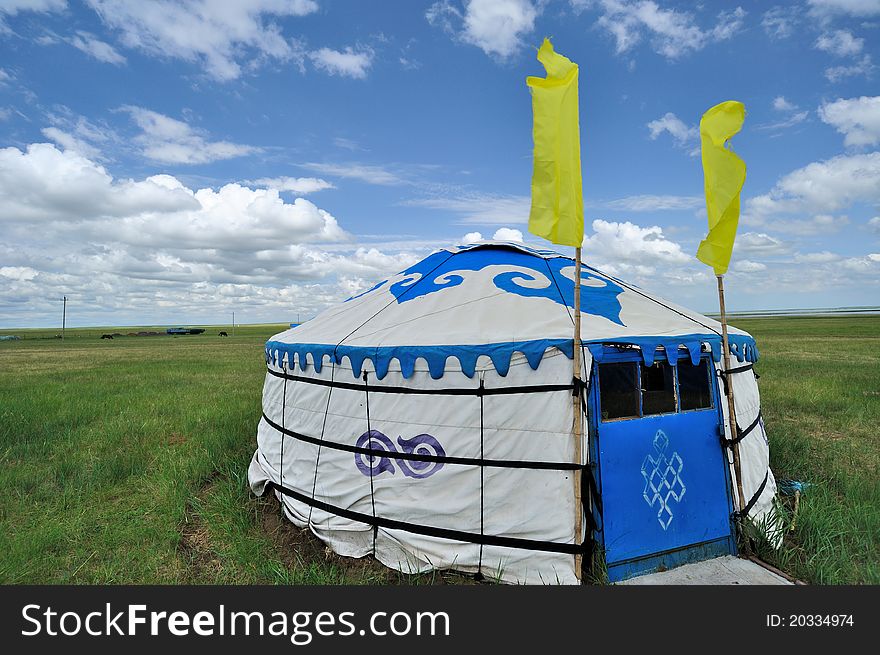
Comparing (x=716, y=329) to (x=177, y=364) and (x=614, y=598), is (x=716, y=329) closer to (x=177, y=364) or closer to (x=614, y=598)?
(x=614, y=598)

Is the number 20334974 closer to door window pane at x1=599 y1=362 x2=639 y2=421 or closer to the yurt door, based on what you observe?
the yurt door

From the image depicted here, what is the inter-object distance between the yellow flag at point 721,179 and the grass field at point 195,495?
2326 mm

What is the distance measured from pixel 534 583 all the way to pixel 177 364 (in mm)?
20973

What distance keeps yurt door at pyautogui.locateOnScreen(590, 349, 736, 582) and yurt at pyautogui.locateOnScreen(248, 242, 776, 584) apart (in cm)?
1

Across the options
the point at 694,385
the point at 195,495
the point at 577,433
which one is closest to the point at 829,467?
the point at 694,385

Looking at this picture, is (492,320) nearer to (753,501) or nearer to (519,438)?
(519,438)

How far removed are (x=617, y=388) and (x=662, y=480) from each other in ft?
5.57

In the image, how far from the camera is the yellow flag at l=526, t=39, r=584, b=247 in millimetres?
3182

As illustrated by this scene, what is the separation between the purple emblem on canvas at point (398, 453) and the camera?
363cm

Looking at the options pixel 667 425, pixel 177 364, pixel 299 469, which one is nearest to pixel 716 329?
pixel 667 425

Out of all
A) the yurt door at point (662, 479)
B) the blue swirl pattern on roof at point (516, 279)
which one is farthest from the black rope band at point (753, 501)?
the blue swirl pattern on roof at point (516, 279)

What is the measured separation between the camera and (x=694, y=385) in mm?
4043

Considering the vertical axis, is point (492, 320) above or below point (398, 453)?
above

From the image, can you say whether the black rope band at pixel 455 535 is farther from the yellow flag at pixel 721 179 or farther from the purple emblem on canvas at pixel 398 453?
the yellow flag at pixel 721 179
